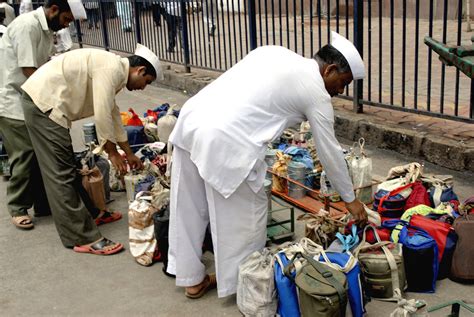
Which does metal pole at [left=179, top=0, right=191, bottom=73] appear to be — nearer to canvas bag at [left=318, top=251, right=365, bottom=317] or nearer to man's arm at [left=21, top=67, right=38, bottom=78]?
man's arm at [left=21, top=67, right=38, bottom=78]

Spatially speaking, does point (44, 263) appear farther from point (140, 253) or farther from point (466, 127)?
point (466, 127)

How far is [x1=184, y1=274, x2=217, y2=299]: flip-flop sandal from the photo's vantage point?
359 cm

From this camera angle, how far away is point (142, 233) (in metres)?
4.10

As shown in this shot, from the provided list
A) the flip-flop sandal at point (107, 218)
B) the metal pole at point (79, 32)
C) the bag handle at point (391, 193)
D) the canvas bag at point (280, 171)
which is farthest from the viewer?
the metal pole at point (79, 32)

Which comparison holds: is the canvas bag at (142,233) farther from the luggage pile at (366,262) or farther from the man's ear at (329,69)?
the man's ear at (329,69)

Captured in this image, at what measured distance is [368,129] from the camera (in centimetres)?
620

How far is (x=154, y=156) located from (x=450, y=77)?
463 cm

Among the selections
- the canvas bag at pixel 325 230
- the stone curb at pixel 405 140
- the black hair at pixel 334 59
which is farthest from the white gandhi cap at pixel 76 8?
the stone curb at pixel 405 140

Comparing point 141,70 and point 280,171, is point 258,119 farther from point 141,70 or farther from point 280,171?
point 280,171

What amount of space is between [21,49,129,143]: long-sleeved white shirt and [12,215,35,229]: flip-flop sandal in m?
1.09

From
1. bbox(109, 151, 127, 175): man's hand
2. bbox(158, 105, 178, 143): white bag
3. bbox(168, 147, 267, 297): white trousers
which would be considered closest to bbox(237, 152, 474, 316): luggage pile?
bbox(168, 147, 267, 297): white trousers

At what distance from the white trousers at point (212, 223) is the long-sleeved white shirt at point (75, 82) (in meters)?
0.84

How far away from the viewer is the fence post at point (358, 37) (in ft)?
20.2

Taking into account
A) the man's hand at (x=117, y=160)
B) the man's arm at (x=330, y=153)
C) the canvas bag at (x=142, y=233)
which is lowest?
the canvas bag at (x=142, y=233)
